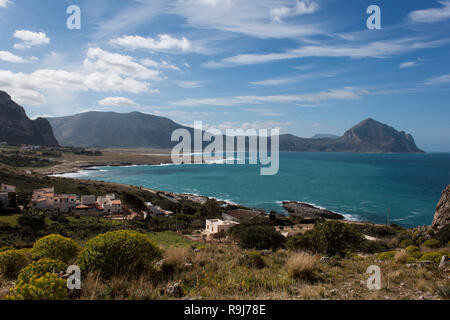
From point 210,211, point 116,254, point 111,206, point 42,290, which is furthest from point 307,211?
point 42,290

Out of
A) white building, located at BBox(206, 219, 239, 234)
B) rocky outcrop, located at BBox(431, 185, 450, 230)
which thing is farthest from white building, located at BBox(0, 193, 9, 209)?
rocky outcrop, located at BBox(431, 185, 450, 230)

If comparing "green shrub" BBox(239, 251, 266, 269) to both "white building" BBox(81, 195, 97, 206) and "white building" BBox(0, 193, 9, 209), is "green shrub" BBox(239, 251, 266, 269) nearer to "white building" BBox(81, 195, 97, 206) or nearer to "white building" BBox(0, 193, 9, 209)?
"white building" BBox(0, 193, 9, 209)

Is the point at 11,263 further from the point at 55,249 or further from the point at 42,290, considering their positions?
the point at 42,290

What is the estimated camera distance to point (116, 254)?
5.87 metres

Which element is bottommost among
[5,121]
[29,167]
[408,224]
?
[408,224]

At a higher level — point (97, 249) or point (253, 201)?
point (97, 249)

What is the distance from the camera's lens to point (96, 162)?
5399 inches

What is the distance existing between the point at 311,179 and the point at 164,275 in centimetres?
9430

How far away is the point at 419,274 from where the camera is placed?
696cm

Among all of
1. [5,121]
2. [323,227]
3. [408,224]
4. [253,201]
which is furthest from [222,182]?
[5,121]
